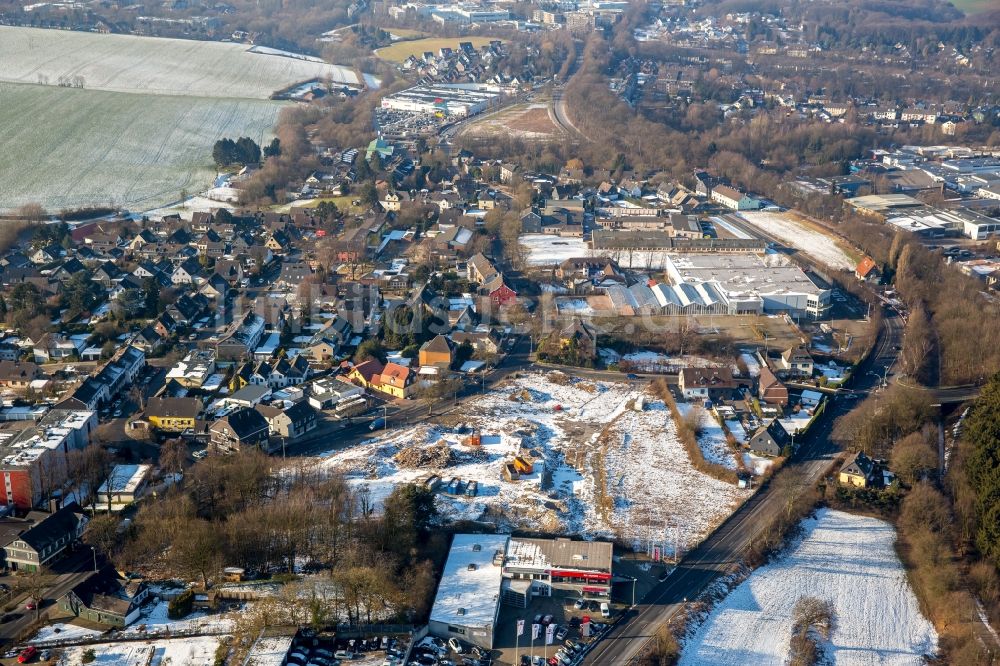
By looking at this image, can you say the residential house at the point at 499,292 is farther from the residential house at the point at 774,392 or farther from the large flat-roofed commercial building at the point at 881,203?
the large flat-roofed commercial building at the point at 881,203

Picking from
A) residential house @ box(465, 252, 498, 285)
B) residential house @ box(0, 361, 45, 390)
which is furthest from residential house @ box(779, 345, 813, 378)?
residential house @ box(0, 361, 45, 390)

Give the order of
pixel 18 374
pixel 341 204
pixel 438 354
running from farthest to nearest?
1. pixel 341 204
2. pixel 438 354
3. pixel 18 374

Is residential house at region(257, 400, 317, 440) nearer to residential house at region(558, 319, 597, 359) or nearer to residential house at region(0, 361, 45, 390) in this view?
residential house at region(0, 361, 45, 390)

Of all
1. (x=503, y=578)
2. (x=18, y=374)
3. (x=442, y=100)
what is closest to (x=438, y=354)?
(x=503, y=578)

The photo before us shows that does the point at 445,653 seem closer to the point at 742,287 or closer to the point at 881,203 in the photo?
the point at 742,287

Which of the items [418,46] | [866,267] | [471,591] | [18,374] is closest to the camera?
[471,591]

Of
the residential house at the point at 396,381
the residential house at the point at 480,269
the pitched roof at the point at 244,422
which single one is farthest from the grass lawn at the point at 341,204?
the pitched roof at the point at 244,422
